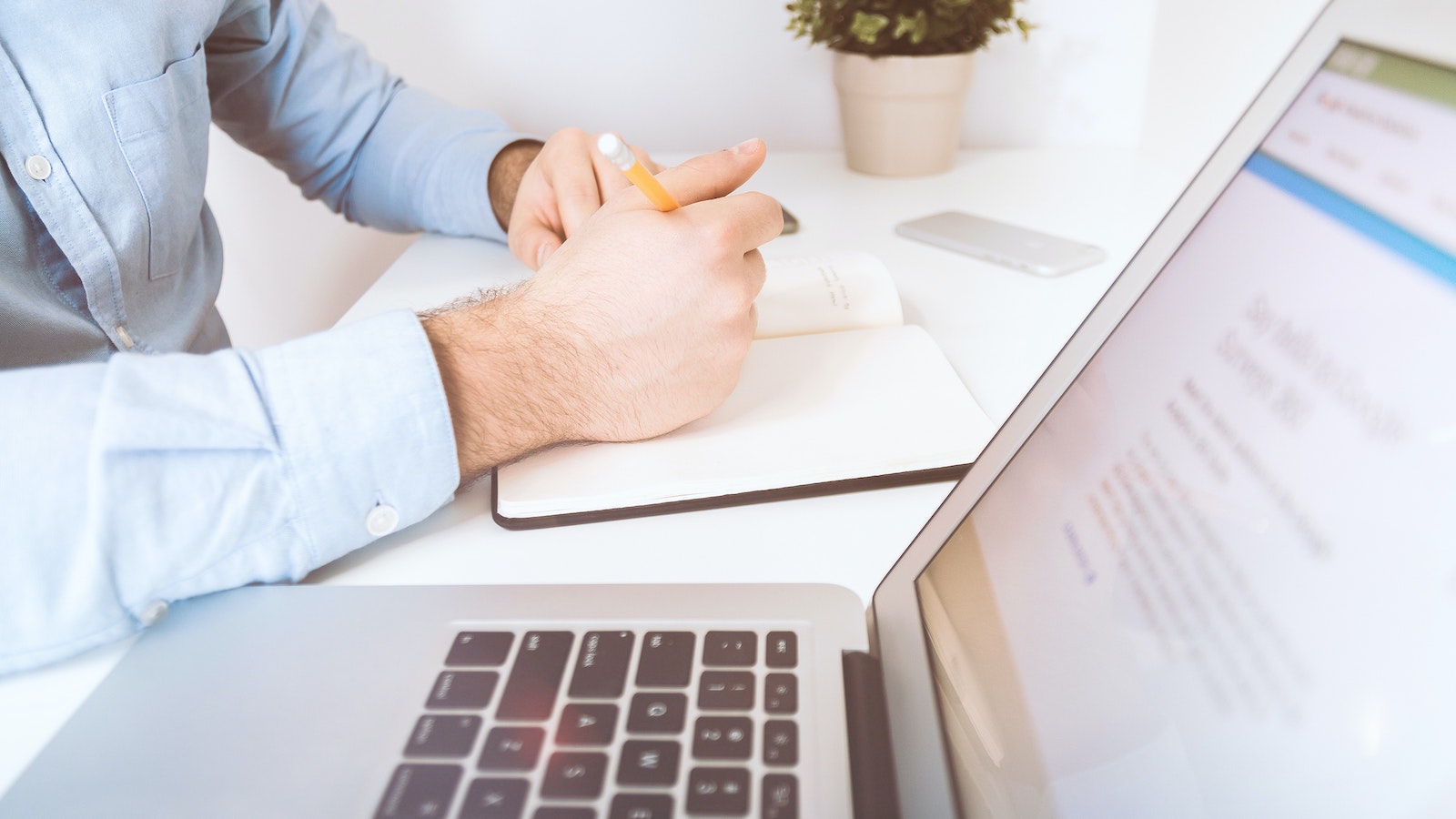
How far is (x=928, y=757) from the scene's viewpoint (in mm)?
277

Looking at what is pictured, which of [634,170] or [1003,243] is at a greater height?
[634,170]

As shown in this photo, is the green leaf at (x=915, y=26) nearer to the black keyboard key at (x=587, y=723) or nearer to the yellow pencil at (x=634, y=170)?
the yellow pencil at (x=634, y=170)

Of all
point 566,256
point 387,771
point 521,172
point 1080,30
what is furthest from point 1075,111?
point 387,771

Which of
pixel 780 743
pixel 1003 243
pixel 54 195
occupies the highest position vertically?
pixel 54 195

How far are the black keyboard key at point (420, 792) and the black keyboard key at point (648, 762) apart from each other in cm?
5

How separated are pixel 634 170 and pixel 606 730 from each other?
0.30 m

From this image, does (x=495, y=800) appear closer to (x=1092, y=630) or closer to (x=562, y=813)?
(x=562, y=813)

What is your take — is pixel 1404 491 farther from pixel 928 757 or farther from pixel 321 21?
pixel 321 21

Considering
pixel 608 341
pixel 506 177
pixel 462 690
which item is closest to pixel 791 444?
pixel 608 341

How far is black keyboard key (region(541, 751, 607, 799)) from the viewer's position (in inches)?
10.4

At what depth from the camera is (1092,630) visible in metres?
0.25

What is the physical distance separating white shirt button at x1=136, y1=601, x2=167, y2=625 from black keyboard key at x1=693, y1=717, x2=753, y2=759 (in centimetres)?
24

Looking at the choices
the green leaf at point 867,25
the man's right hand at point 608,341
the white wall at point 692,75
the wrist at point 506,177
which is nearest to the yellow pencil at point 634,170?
the man's right hand at point 608,341

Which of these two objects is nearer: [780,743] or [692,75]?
[780,743]
